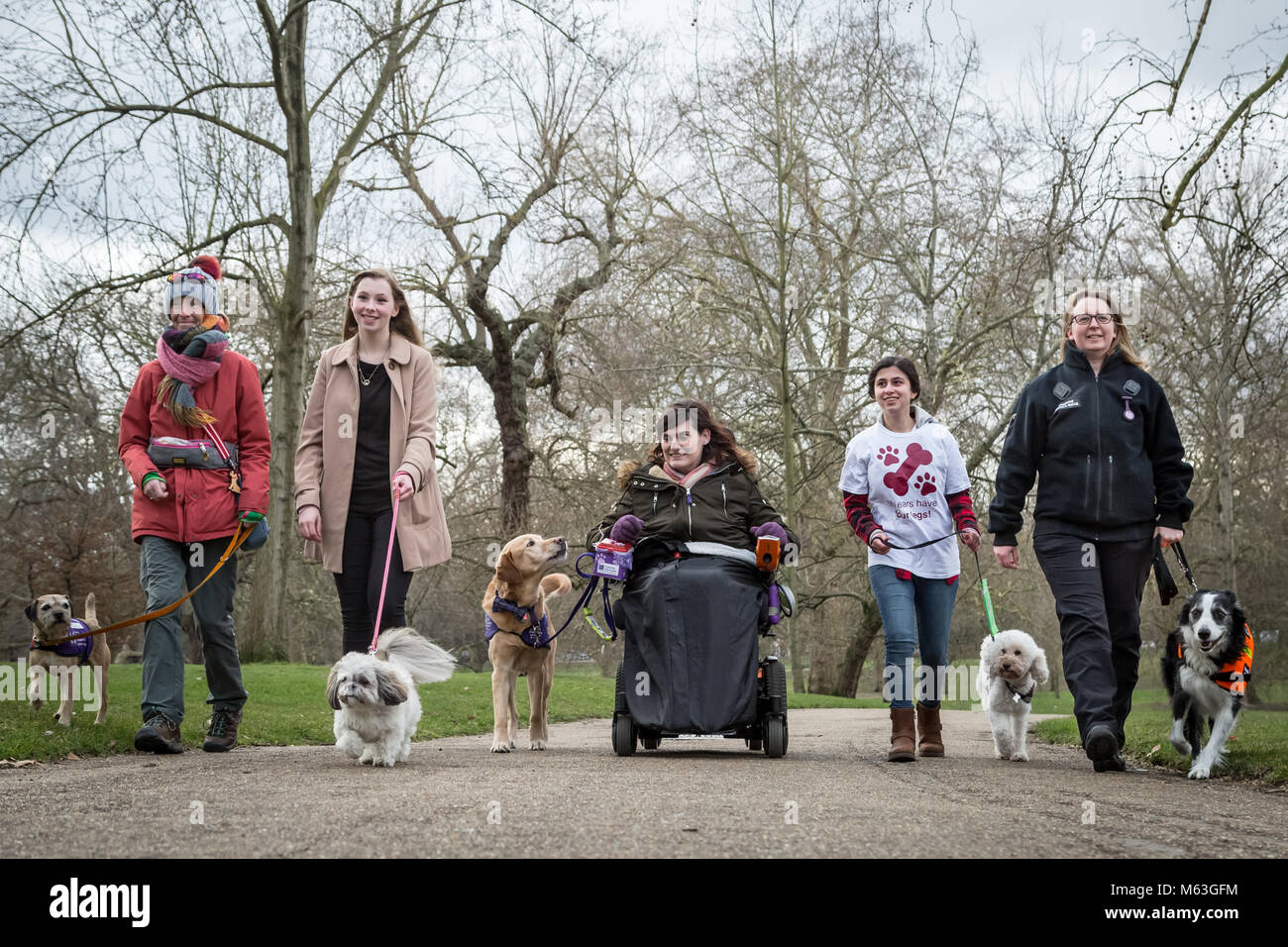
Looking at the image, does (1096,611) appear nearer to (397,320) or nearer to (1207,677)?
(1207,677)

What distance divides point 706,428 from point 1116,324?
2.46 m

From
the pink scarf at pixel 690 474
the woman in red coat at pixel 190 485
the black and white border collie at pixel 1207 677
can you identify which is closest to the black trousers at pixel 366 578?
the woman in red coat at pixel 190 485

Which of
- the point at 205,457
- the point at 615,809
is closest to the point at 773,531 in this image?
the point at 615,809

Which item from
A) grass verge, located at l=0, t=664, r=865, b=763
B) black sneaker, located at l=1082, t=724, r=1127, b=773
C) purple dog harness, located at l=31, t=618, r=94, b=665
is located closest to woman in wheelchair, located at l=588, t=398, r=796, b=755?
black sneaker, located at l=1082, t=724, r=1127, b=773

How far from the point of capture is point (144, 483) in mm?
6441

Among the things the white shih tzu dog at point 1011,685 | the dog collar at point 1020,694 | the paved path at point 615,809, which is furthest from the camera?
the dog collar at point 1020,694

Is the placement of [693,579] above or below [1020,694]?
above

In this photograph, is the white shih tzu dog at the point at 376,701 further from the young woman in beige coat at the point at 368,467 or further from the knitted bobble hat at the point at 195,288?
the knitted bobble hat at the point at 195,288

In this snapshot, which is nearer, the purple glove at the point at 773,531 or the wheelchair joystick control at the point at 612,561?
the wheelchair joystick control at the point at 612,561

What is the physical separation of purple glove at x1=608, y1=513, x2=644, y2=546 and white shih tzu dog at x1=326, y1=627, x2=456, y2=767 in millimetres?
1344

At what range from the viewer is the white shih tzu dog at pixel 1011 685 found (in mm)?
7719

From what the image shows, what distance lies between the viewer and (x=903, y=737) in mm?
6926

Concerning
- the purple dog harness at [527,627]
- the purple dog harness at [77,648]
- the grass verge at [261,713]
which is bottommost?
the grass verge at [261,713]

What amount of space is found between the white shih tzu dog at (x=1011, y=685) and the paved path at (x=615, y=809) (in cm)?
102
